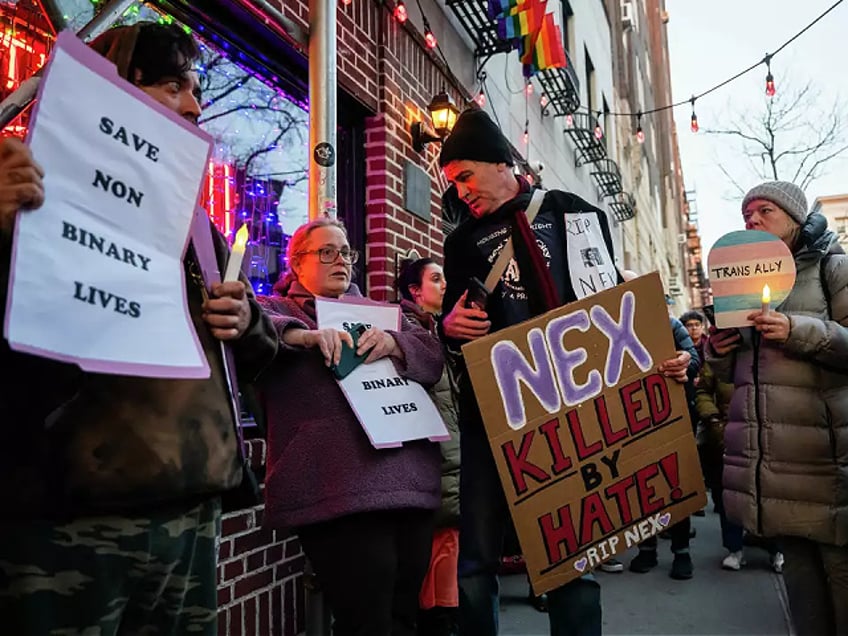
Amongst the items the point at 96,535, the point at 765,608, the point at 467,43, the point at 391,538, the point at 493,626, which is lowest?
the point at 765,608

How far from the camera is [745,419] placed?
2.65 m

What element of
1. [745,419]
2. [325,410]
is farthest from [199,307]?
[745,419]

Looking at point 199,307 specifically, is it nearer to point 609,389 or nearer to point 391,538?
point 391,538

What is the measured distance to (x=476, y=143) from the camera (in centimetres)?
249

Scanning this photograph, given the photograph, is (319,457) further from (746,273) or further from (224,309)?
(746,273)

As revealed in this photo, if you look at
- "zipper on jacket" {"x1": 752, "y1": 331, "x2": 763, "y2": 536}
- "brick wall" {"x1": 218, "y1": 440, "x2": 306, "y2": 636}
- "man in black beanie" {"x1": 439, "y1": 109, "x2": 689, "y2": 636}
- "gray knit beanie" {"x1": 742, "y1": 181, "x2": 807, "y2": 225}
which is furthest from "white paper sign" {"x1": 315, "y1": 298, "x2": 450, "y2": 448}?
"gray knit beanie" {"x1": 742, "y1": 181, "x2": 807, "y2": 225}

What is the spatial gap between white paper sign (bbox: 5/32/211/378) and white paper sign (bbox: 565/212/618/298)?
1.46 m

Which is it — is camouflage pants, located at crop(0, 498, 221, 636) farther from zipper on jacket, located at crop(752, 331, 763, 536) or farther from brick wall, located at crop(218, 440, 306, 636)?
zipper on jacket, located at crop(752, 331, 763, 536)

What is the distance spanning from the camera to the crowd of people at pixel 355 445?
1190mm

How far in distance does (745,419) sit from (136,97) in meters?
2.34

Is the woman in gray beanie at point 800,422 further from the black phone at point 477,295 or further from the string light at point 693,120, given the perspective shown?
the string light at point 693,120

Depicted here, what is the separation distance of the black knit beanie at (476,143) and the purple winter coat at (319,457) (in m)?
0.79

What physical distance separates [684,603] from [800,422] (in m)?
A: 2.01

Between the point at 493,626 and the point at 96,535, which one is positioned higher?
the point at 96,535
